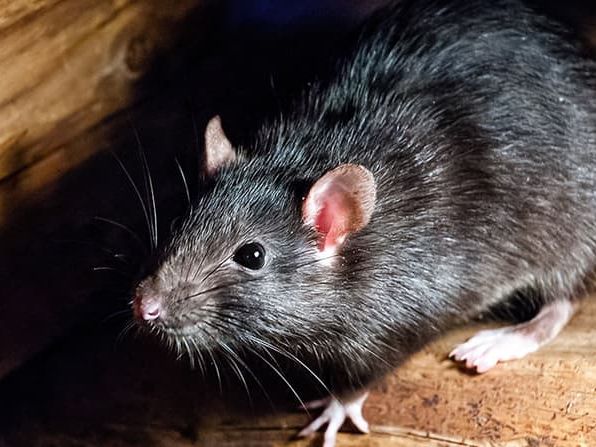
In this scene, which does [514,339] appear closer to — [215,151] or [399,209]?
[399,209]

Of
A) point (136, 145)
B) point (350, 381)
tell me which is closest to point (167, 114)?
point (136, 145)

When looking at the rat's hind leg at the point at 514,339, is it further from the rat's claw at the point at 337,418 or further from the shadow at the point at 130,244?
the shadow at the point at 130,244

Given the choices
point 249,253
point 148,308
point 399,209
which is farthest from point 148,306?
point 399,209

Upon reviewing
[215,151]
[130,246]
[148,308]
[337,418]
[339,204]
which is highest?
[215,151]

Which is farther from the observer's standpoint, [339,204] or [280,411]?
[280,411]

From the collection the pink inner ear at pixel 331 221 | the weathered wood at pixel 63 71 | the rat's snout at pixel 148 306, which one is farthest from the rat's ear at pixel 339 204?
the weathered wood at pixel 63 71

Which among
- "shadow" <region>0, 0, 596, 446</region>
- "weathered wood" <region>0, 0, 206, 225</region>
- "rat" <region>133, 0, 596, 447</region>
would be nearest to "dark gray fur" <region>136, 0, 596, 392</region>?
"rat" <region>133, 0, 596, 447</region>

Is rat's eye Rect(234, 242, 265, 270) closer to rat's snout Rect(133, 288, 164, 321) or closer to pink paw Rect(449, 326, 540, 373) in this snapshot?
rat's snout Rect(133, 288, 164, 321)
